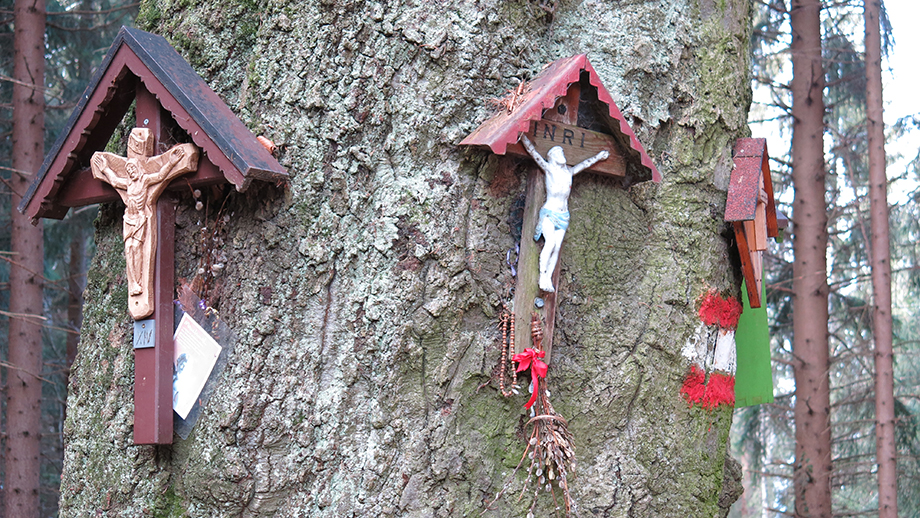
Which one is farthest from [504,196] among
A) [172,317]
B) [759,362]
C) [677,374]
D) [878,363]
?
[878,363]

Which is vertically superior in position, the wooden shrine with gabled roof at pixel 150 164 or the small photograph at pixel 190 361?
the wooden shrine with gabled roof at pixel 150 164

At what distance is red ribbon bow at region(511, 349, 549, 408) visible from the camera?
9.00 feet

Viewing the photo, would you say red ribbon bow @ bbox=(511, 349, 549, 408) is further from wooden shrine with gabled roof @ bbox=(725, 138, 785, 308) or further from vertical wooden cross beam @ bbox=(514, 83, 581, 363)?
wooden shrine with gabled roof @ bbox=(725, 138, 785, 308)

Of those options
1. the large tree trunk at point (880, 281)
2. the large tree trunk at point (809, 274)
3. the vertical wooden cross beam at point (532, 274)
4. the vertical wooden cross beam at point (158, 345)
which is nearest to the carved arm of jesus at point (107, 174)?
the vertical wooden cross beam at point (158, 345)

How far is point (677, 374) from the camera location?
321 cm

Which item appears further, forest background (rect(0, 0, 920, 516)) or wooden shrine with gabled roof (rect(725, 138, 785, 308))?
forest background (rect(0, 0, 920, 516))

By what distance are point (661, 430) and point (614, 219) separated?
926 mm

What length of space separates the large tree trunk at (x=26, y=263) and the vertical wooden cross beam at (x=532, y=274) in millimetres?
5855

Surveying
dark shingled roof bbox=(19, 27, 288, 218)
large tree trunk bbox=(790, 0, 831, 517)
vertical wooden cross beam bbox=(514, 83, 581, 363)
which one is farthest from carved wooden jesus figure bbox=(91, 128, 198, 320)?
large tree trunk bbox=(790, 0, 831, 517)

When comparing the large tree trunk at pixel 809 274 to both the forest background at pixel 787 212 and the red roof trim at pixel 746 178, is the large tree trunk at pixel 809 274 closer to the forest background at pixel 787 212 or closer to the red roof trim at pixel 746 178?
the forest background at pixel 787 212

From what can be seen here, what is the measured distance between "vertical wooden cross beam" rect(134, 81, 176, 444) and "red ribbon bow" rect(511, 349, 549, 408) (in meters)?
1.43

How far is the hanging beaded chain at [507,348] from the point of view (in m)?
2.79

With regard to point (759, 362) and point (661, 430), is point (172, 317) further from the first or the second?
point (759, 362)

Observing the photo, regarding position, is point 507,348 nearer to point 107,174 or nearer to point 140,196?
point 140,196
